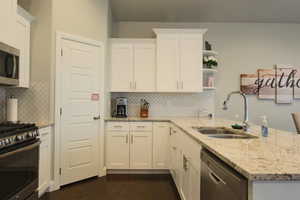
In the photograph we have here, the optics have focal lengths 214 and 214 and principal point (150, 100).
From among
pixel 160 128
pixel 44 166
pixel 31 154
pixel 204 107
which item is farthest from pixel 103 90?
pixel 204 107

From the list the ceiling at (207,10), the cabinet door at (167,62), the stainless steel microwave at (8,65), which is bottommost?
the stainless steel microwave at (8,65)

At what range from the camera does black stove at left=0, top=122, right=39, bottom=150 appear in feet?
5.37

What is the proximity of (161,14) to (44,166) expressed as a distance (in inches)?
133

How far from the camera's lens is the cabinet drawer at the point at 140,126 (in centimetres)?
374

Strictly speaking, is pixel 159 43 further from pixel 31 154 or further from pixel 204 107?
pixel 31 154

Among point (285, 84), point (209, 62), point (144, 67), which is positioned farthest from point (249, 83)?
point (144, 67)

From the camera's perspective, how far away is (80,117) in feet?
10.9

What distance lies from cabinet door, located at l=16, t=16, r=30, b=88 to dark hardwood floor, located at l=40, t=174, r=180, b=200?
1.58m

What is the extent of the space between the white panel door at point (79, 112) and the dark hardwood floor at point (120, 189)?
188 mm

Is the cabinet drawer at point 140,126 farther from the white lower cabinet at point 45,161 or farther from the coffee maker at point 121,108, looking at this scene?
the white lower cabinet at point 45,161

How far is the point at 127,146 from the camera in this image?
373cm

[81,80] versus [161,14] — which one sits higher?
[161,14]

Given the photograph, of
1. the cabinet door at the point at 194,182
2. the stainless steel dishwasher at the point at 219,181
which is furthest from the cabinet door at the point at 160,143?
the stainless steel dishwasher at the point at 219,181

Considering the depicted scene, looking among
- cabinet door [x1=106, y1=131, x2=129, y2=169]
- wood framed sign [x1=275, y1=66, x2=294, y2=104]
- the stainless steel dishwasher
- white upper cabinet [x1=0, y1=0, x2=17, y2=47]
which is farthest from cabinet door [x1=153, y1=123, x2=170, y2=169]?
wood framed sign [x1=275, y1=66, x2=294, y2=104]
